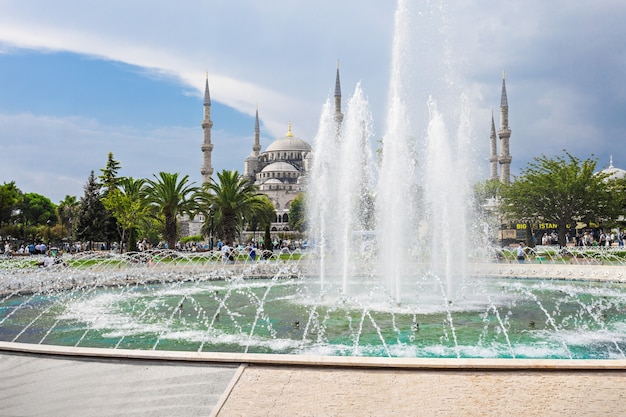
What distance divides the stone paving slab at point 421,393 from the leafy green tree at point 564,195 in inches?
1050

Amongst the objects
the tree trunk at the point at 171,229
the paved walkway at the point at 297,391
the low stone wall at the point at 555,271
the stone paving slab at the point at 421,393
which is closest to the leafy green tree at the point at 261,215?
the tree trunk at the point at 171,229

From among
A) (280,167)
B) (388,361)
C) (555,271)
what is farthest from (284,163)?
(388,361)

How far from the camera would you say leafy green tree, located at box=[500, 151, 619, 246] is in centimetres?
2827

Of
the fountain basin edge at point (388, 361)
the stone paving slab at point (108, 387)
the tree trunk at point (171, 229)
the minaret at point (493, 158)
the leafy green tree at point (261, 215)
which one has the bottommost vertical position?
the stone paving slab at point (108, 387)

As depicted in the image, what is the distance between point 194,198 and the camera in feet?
85.5

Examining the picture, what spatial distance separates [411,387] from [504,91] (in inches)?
1952

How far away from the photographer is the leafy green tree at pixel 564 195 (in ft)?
92.7

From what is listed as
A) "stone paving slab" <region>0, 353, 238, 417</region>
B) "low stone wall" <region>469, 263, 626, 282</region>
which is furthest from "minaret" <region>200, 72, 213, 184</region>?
"stone paving slab" <region>0, 353, 238, 417</region>

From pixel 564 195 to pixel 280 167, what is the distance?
5178cm

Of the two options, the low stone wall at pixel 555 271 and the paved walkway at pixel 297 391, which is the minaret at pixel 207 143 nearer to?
the low stone wall at pixel 555 271

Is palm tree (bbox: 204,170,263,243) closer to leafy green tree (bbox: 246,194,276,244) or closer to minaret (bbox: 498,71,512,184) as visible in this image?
leafy green tree (bbox: 246,194,276,244)

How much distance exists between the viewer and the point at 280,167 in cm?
7719

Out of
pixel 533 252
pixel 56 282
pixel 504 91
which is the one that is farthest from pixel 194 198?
pixel 504 91

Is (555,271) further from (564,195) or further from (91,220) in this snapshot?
(91,220)
